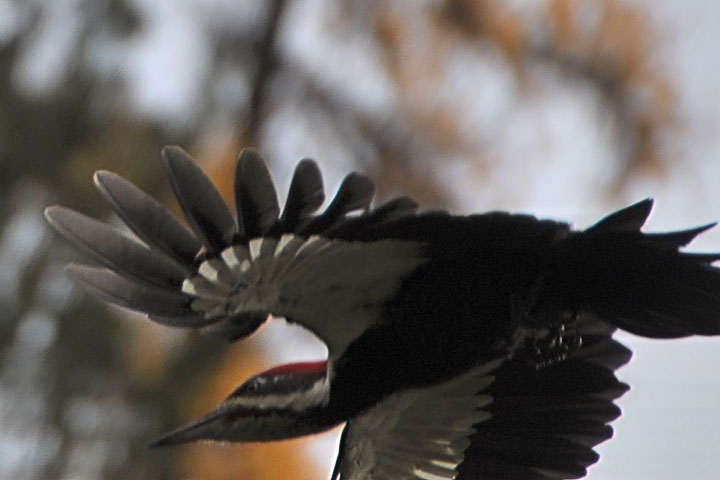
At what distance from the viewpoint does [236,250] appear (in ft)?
5.98

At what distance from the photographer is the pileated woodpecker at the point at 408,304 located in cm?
178

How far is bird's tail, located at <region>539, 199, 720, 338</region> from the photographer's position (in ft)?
6.19

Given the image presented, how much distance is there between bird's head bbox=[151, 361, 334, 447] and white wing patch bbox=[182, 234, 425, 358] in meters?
0.06

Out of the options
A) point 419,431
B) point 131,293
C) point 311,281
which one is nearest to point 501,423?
point 419,431

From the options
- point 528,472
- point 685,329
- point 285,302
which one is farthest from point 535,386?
point 285,302

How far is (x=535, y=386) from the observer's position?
2.12 metres

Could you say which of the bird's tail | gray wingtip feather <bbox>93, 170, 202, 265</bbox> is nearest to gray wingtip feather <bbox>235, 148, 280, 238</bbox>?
gray wingtip feather <bbox>93, 170, 202, 265</bbox>

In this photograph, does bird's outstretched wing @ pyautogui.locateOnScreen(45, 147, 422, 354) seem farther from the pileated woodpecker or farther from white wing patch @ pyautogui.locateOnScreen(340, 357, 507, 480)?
white wing patch @ pyautogui.locateOnScreen(340, 357, 507, 480)

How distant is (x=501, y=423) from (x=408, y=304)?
330 mm

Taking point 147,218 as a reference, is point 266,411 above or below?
below

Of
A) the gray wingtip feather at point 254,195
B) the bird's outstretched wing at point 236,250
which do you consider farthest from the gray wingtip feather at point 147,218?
the gray wingtip feather at point 254,195

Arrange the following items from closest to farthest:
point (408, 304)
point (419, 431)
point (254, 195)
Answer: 1. point (254, 195)
2. point (408, 304)
3. point (419, 431)

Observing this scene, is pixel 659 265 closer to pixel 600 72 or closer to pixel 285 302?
pixel 285 302

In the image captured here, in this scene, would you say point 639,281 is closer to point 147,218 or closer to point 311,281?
point 311,281
